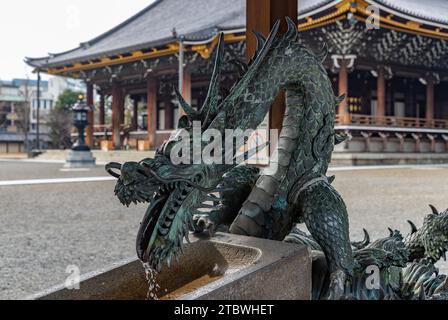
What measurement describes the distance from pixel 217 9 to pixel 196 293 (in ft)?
62.1

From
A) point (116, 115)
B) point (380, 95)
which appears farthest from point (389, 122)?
point (116, 115)

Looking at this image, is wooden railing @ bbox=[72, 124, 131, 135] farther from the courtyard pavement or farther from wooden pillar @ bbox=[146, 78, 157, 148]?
the courtyard pavement

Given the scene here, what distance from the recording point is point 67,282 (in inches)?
48.2

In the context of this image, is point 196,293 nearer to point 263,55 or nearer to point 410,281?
point 263,55

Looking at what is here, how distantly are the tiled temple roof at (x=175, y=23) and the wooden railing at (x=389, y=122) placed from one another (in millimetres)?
3537

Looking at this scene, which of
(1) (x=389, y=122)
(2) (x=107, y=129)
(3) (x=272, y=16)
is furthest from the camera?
(2) (x=107, y=129)

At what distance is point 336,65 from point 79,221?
39.1 ft

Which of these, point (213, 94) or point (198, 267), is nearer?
point (213, 94)

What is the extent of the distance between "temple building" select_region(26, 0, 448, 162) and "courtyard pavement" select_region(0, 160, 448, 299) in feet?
22.1

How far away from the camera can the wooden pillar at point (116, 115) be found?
1878 cm

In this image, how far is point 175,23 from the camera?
19.3 metres

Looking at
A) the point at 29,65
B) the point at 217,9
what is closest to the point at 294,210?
the point at 217,9

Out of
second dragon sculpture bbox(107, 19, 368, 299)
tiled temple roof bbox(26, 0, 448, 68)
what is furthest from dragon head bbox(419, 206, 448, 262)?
tiled temple roof bbox(26, 0, 448, 68)

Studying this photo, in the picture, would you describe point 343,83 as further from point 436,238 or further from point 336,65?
point 436,238
